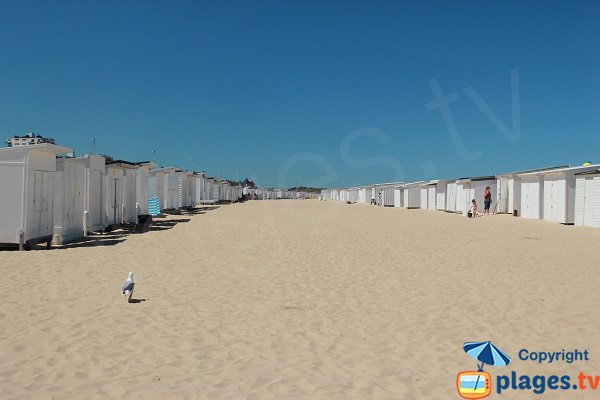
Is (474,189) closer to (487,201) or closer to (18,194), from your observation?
(487,201)

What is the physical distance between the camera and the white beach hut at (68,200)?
14.8 metres

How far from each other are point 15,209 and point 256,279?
7.89m

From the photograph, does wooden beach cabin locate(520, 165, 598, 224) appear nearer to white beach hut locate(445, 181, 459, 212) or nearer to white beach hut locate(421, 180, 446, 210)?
white beach hut locate(445, 181, 459, 212)

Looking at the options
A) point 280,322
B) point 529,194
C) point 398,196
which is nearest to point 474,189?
point 529,194

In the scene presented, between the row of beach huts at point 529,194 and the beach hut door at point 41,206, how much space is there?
22062 millimetres

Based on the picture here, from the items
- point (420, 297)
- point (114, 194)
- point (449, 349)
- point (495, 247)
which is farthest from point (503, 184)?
point (449, 349)

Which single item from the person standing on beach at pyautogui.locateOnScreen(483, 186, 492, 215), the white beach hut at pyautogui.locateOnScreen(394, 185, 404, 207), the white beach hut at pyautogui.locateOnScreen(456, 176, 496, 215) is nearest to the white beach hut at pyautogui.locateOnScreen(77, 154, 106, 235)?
the person standing on beach at pyautogui.locateOnScreen(483, 186, 492, 215)

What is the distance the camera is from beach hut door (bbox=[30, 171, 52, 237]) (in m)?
13.5

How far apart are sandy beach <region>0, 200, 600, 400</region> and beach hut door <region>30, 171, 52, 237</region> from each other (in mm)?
1305

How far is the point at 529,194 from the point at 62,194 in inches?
1012

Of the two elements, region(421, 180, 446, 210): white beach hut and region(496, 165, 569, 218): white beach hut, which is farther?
region(421, 180, 446, 210): white beach hut

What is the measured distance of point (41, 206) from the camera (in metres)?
13.9

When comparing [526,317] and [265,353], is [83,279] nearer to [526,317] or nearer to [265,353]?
[265,353]

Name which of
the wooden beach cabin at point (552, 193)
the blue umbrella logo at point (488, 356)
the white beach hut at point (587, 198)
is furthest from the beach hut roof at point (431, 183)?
the blue umbrella logo at point (488, 356)
